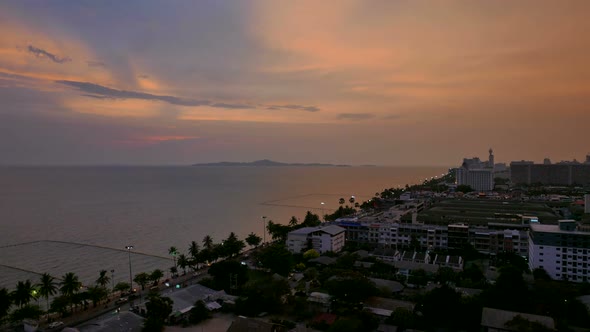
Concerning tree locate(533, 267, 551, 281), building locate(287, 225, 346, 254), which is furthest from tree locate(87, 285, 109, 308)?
tree locate(533, 267, 551, 281)

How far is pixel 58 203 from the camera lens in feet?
215

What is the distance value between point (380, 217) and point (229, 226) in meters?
19.2

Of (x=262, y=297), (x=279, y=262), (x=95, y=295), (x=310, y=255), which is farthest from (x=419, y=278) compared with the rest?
(x=95, y=295)

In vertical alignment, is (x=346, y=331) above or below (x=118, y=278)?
above

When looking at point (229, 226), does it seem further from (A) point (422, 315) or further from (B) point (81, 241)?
(A) point (422, 315)

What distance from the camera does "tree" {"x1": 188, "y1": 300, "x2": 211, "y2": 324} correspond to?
710 inches

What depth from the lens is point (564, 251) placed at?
81.5 ft

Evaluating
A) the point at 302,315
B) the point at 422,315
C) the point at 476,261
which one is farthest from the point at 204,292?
the point at 476,261

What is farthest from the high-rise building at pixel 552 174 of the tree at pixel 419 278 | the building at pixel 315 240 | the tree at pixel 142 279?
the tree at pixel 142 279

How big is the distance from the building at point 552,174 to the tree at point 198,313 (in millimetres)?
112853

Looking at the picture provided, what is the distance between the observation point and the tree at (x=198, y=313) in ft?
59.2

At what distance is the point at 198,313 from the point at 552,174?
397 feet

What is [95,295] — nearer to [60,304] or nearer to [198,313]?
[60,304]

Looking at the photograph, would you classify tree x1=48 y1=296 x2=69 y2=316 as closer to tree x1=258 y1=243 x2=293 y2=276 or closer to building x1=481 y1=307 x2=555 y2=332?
tree x1=258 y1=243 x2=293 y2=276
